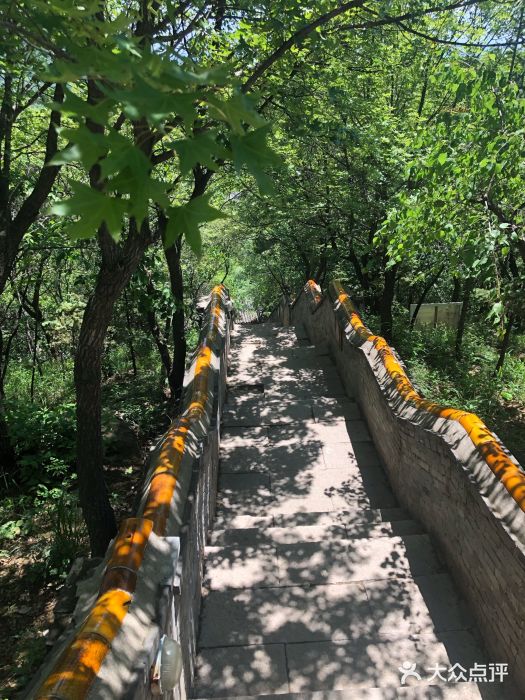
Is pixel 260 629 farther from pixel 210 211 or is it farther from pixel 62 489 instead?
pixel 62 489

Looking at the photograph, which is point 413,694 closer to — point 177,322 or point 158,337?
point 177,322

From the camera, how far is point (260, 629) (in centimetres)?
372

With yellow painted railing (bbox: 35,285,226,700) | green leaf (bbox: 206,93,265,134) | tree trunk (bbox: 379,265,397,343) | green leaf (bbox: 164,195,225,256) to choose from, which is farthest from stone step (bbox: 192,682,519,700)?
tree trunk (bbox: 379,265,397,343)

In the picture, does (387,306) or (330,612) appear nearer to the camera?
(330,612)

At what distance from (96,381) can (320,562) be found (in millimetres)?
2603

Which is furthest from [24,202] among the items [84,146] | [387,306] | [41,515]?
[387,306]

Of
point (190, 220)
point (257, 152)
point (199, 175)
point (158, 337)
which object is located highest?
point (199, 175)

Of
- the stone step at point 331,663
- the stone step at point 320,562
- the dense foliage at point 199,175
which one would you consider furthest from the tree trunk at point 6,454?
the stone step at point 331,663

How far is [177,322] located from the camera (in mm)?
9602

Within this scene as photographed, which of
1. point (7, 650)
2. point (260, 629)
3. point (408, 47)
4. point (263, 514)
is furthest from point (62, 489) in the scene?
point (408, 47)

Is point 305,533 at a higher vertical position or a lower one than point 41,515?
higher

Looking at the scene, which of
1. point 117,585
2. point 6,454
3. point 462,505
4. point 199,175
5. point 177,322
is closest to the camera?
point 117,585

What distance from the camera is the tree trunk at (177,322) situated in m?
9.14

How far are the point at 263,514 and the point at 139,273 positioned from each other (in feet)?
14.1
